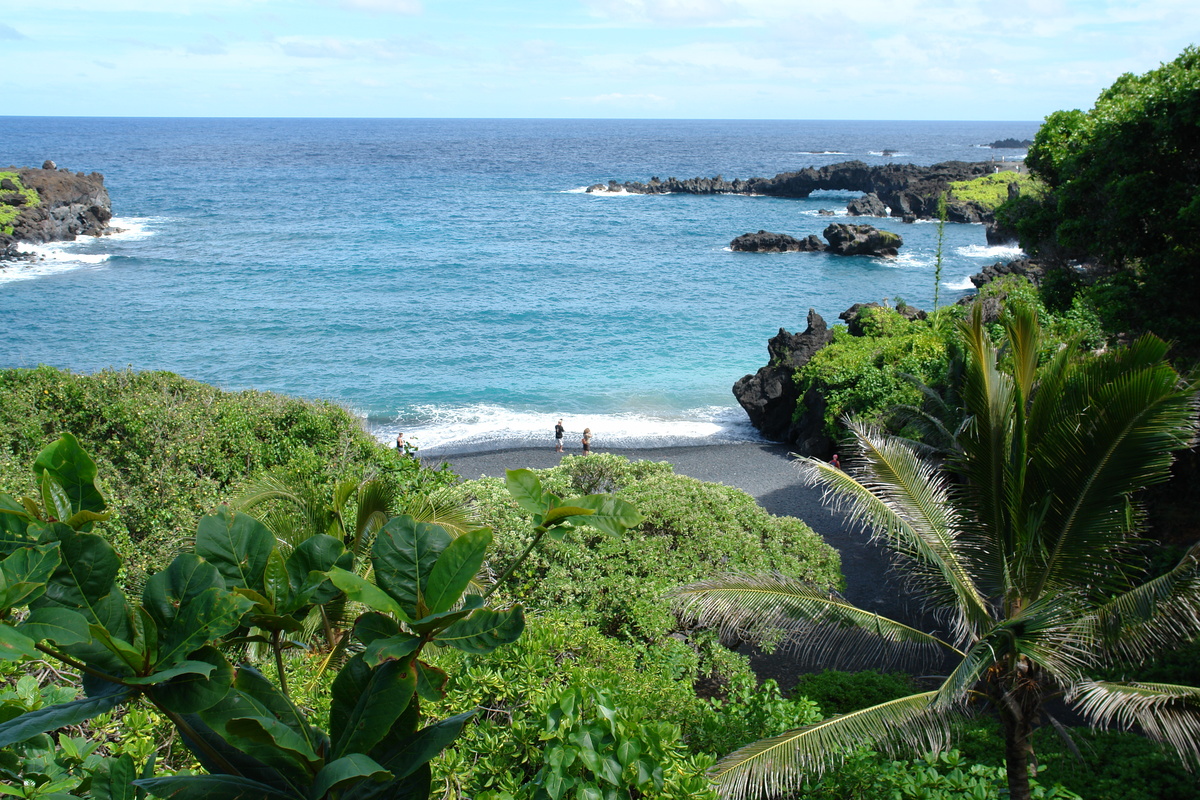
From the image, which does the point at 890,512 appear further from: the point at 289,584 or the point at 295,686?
the point at 289,584

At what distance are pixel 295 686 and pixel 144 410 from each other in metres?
8.52

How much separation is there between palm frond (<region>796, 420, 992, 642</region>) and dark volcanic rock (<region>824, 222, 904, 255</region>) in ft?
172

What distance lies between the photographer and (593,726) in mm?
2387

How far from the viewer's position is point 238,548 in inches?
60.6

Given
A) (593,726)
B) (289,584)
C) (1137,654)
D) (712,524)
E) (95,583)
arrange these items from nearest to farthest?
(95,583) < (289,584) < (593,726) < (1137,654) < (712,524)

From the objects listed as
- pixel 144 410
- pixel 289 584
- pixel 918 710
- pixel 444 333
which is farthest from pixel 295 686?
pixel 444 333

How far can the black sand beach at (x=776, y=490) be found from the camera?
1529 centimetres

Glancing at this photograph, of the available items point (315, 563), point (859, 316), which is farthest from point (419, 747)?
point (859, 316)

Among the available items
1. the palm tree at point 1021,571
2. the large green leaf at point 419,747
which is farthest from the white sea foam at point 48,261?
the large green leaf at point 419,747

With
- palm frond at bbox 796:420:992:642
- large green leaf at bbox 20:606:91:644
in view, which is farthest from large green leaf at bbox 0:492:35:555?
palm frond at bbox 796:420:992:642

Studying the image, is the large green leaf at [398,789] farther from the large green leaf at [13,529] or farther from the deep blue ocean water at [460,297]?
the deep blue ocean water at [460,297]

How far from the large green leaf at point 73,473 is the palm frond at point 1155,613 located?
23.0 ft

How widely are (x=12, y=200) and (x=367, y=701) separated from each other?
61.4m

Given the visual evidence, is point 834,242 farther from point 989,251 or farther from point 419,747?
point 419,747
